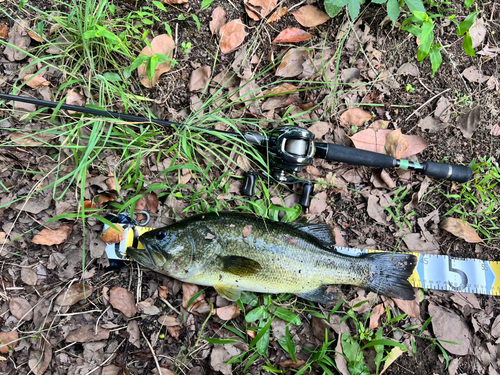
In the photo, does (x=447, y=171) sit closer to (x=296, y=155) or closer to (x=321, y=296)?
(x=296, y=155)

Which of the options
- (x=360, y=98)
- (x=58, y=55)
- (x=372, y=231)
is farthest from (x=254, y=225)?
(x=58, y=55)

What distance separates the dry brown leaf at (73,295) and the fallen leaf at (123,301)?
0.74 feet

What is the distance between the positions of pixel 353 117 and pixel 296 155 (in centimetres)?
114

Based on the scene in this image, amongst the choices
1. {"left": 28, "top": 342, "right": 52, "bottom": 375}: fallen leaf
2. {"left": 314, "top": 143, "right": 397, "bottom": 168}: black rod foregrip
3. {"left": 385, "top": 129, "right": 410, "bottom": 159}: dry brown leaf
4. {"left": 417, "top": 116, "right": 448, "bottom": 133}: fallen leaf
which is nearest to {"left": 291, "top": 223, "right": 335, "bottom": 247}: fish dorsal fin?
{"left": 314, "top": 143, "right": 397, "bottom": 168}: black rod foregrip

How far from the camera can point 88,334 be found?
3.03 m

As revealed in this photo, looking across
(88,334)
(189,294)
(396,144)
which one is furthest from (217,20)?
(88,334)

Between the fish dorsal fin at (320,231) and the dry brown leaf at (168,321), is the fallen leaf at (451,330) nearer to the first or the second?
the fish dorsal fin at (320,231)

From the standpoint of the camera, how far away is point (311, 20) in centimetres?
357

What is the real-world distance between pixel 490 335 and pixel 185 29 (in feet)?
15.3

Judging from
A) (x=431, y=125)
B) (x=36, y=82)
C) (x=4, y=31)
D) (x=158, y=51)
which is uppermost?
(x=4, y=31)

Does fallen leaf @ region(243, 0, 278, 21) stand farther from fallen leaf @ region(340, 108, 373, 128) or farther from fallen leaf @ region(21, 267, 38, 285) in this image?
fallen leaf @ region(21, 267, 38, 285)

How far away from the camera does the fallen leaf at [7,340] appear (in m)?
2.94

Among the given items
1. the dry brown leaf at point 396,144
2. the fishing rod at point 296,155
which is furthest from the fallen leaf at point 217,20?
the dry brown leaf at point 396,144

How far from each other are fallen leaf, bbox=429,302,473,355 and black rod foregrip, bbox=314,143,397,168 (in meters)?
1.61
